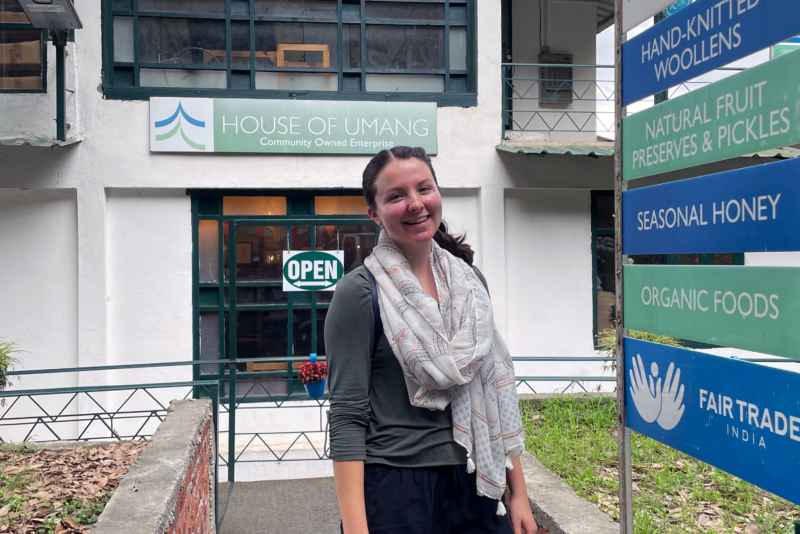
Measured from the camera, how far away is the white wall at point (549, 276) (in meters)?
10.1

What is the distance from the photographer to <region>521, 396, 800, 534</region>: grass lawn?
3.51 metres

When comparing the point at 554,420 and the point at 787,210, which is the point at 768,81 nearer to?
the point at 787,210

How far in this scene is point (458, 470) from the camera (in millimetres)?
2051

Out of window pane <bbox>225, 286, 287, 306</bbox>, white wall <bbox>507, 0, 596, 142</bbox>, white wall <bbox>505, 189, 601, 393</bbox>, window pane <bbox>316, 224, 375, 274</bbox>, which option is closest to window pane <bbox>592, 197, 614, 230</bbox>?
white wall <bbox>505, 189, 601, 393</bbox>

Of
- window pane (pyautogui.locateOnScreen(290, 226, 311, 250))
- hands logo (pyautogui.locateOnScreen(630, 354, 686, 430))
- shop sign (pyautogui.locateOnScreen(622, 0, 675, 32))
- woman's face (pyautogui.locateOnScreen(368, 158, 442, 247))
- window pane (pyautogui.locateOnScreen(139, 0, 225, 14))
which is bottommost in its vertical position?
hands logo (pyautogui.locateOnScreen(630, 354, 686, 430))

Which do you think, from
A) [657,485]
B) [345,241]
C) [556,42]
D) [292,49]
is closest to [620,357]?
[657,485]

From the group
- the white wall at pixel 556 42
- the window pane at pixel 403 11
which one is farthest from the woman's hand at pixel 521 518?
the white wall at pixel 556 42

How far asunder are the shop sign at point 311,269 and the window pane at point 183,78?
106 inches

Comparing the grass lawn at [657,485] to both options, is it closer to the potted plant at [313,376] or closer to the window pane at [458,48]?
the potted plant at [313,376]

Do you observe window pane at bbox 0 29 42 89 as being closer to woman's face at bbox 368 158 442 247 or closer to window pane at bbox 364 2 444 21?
window pane at bbox 364 2 444 21

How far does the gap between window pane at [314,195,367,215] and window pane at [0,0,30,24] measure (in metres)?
4.51

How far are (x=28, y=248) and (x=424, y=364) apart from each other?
8904mm

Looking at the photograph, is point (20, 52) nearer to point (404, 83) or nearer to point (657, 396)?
point (404, 83)

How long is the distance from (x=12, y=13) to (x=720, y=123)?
961 cm
